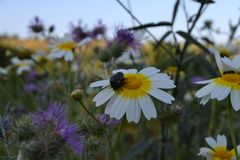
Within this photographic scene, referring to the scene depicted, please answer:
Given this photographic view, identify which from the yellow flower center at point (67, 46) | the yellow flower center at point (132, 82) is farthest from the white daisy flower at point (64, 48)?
the yellow flower center at point (132, 82)

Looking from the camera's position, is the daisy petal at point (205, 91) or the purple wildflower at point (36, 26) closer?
the daisy petal at point (205, 91)

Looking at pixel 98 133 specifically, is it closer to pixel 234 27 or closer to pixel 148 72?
pixel 148 72

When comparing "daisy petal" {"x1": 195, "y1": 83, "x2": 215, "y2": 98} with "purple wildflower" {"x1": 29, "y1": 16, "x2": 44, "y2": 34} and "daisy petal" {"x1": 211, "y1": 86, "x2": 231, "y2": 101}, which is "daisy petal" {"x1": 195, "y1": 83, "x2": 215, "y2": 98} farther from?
"purple wildflower" {"x1": 29, "y1": 16, "x2": 44, "y2": 34}

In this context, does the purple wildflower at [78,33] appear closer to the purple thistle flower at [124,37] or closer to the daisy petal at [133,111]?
the purple thistle flower at [124,37]

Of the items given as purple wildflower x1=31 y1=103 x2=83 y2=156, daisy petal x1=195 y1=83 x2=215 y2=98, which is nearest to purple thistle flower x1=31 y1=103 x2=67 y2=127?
purple wildflower x1=31 y1=103 x2=83 y2=156

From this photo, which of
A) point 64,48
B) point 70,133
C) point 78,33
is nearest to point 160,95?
point 70,133

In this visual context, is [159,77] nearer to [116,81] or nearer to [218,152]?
[116,81]
